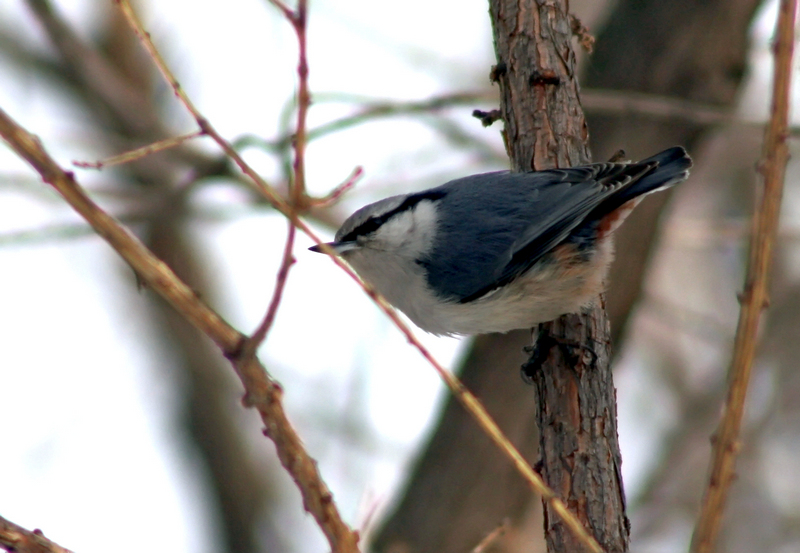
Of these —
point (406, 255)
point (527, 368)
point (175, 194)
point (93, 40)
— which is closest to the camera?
point (527, 368)

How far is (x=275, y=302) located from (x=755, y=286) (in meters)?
0.87

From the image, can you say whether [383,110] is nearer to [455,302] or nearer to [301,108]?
[455,302]

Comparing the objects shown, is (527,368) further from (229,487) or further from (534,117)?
(229,487)

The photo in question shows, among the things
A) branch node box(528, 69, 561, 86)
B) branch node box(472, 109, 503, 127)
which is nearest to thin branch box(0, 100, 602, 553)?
branch node box(528, 69, 561, 86)

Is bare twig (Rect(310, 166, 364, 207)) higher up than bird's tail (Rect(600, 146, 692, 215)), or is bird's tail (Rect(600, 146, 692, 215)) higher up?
bird's tail (Rect(600, 146, 692, 215))

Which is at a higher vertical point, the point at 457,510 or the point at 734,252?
the point at 734,252

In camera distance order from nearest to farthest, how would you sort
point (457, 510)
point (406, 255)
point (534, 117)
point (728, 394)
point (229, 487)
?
point (728, 394), point (534, 117), point (406, 255), point (457, 510), point (229, 487)

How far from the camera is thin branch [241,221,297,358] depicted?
142cm

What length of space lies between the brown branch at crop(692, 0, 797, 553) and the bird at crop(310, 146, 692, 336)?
1.54m

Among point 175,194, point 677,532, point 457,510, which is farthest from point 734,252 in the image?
point 175,194

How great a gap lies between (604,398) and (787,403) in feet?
18.1

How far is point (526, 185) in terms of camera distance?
310 centimetres

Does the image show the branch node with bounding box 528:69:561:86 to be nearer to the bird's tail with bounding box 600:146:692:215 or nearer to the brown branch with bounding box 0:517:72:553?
the bird's tail with bounding box 600:146:692:215

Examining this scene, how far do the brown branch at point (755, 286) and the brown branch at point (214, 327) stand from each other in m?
0.66
